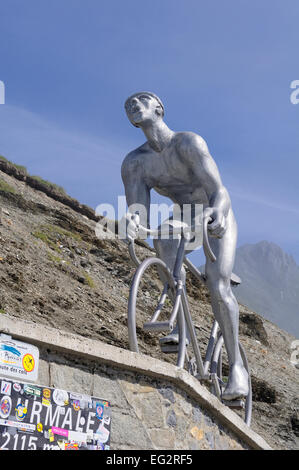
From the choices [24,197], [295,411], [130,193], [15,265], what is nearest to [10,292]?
[15,265]

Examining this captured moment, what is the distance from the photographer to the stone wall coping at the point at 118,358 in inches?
152

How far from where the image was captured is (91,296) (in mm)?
15383

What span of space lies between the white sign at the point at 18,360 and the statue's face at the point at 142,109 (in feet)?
9.15

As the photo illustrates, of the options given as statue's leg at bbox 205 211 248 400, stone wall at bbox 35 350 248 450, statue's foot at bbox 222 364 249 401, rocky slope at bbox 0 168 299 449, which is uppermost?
rocky slope at bbox 0 168 299 449

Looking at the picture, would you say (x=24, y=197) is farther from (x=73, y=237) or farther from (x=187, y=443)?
(x=187, y=443)

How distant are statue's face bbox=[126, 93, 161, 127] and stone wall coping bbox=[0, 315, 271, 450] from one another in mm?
2398

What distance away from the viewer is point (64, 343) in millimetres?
4023

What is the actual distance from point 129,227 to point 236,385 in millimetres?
1608

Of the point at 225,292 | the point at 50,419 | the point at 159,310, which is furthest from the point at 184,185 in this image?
the point at 50,419

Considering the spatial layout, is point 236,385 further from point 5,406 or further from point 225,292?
point 5,406

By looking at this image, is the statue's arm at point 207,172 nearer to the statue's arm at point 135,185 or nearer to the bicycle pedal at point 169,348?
the statue's arm at point 135,185

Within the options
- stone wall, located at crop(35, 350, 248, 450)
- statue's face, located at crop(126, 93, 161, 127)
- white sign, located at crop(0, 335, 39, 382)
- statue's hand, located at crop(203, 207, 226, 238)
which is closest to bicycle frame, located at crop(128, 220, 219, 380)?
statue's hand, located at crop(203, 207, 226, 238)

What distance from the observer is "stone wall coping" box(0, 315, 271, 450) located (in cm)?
386

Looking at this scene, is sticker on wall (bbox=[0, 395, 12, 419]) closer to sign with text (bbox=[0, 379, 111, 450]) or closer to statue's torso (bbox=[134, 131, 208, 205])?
sign with text (bbox=[0, 379, 111, 450])
